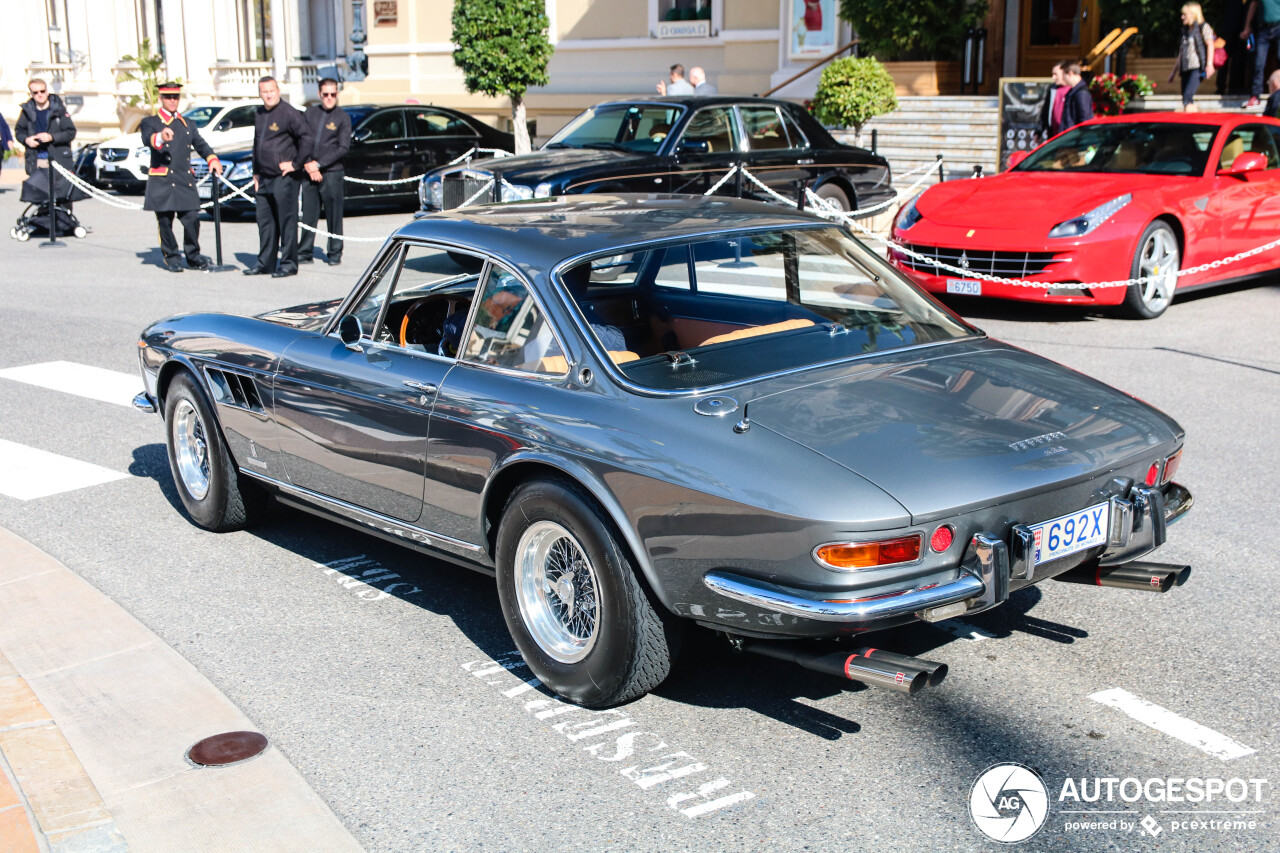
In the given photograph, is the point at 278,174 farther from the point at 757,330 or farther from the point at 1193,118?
the point at 757,330

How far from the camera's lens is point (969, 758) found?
3.76 m

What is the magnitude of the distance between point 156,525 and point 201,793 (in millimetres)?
2820

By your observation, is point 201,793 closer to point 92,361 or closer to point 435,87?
point 92,361

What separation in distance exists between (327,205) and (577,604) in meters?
11.5

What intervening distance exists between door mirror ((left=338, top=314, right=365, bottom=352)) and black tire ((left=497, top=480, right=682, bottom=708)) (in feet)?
3.67

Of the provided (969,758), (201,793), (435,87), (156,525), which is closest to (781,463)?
(969,758)

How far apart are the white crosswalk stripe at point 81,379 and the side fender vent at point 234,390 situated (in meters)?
3.26

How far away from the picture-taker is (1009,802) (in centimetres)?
352

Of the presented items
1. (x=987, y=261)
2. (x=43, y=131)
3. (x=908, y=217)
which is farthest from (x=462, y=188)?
(x=43, y=131)

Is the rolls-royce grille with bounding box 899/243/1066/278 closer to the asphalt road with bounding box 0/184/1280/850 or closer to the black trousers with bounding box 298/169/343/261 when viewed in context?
the asphalt road with bounding box 0/184/1280/850

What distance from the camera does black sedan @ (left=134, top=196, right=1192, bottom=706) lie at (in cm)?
359

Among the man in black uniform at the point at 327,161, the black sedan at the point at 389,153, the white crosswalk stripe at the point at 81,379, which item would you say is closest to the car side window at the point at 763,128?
the man in black uniform at the point at 327,161

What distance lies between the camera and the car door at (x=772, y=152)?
14094 mm

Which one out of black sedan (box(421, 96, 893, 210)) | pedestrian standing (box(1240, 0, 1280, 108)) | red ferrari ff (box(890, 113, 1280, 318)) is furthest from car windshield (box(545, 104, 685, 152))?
pedestrian standing (box(1240, 0, 1280, 108))
